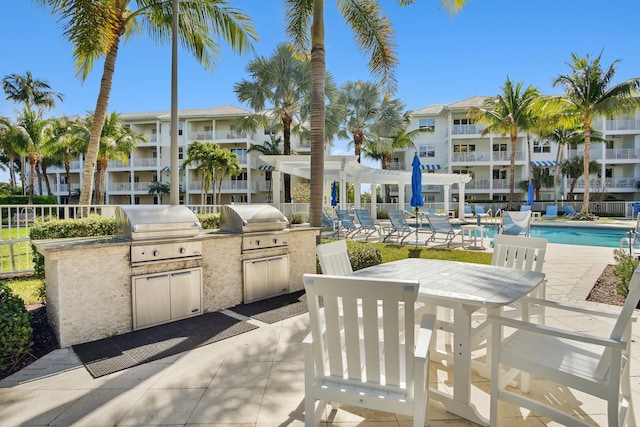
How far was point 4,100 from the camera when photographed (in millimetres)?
32281

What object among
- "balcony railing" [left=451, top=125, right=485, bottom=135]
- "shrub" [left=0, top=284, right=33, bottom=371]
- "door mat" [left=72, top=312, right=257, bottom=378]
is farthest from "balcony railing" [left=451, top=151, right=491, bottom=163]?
"shrub" [left=0, top=284, right=33, bottom=371]

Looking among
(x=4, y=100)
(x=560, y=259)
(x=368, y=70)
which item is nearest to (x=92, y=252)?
(x=368, y=70)

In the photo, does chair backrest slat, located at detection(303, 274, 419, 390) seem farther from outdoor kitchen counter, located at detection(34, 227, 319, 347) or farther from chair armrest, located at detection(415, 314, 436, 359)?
outdoor kitchen counter, located at detection(34, 227, 319, 347)

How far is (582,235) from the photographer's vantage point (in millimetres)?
15406

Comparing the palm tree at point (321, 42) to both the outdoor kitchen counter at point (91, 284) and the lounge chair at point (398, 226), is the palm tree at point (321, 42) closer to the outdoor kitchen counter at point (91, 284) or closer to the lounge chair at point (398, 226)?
the outdoor kitchen counter at point (91, 284)

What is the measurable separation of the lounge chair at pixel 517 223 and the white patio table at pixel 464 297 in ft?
31.1

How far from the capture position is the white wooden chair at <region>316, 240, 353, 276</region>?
318cm

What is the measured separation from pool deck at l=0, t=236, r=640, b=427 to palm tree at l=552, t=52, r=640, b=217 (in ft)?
65.7

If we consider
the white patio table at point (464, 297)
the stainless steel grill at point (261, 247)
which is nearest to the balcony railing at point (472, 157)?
the stainless steel grill at point (261, 247)

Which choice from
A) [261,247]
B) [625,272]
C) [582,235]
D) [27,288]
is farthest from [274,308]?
[582,235]

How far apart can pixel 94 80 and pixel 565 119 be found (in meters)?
23.4

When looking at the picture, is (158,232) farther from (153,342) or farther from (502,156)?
(502,156)

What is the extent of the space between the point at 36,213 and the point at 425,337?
9247 millimetres

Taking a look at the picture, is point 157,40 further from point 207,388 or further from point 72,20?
point 207,388
